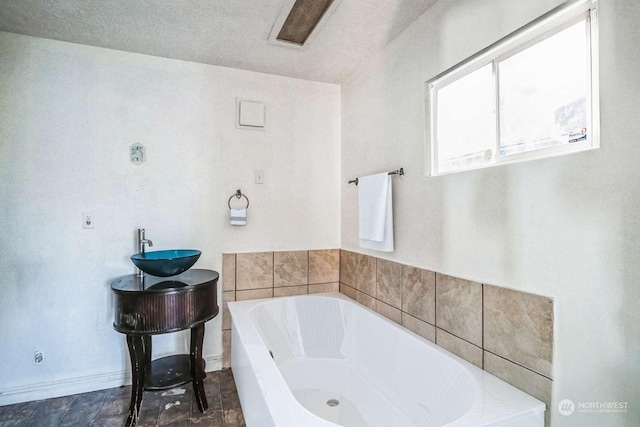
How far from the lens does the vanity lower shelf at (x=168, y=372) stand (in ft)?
6.35

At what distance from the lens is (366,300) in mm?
2430

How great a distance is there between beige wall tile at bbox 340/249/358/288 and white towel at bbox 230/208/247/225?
34.1 inches

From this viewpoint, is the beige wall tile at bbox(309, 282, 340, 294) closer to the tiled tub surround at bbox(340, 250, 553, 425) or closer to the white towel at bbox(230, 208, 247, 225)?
the tiled tub surround at bbox(340, 250, 553, 425)

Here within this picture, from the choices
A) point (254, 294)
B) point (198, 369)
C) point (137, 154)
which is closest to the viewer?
point (198, 369)

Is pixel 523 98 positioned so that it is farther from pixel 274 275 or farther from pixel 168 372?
pixel 168 372

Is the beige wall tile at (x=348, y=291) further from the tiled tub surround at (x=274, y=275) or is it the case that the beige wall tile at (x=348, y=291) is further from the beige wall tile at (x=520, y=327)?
the beige wall tile at (x=520, y=327)

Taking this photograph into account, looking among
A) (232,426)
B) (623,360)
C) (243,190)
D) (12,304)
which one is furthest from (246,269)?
(623,360)

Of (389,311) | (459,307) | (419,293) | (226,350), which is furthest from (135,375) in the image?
(459,307)

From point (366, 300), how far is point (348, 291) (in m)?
0.29

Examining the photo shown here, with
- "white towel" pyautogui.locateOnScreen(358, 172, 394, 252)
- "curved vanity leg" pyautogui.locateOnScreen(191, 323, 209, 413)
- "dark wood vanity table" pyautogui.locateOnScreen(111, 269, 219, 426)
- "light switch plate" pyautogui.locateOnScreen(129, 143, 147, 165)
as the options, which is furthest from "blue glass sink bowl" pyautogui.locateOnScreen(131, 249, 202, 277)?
"white towel" pyautogui.locateOnScreen(358, 172, 394, 252)

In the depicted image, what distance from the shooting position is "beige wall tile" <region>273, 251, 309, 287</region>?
8.77 feet

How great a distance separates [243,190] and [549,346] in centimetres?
209

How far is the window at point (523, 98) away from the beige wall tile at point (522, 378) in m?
0.84

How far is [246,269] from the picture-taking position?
2.58 metres
